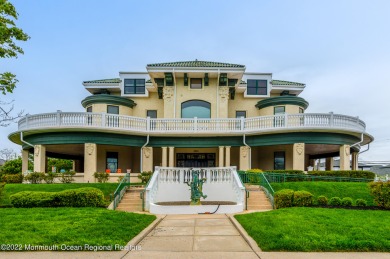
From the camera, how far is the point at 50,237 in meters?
8.73

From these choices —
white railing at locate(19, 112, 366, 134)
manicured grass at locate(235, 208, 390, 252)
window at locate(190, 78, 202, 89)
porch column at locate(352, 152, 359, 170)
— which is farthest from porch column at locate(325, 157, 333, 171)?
manicured grass at locate(235, 208, 390, 252)

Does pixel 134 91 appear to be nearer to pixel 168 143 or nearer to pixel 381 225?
pixel 168 143

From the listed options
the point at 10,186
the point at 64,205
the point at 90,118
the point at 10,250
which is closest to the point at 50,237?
the point at 10,250

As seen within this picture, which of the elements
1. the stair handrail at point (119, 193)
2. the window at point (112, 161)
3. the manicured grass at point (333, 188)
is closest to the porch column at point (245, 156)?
the manicured grass at point (333, 188)

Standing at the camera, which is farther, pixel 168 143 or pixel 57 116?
pixel 168 143

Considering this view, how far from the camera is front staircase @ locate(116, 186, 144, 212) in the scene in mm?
17281

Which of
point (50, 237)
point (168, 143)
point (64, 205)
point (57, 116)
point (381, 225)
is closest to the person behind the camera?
point (50, 237)

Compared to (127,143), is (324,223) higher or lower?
lower

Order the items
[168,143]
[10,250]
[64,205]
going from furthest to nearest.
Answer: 1. [168,143]
2. [64,205]
3. [10,250]

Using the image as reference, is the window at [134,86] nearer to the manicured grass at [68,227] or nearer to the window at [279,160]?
the window at [279,160]

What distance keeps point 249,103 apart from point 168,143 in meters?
9.16

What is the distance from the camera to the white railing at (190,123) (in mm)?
24906

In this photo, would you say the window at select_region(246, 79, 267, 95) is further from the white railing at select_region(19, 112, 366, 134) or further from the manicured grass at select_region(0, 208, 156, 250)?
the manicured grass at select_region(0, 208, 156, 250)

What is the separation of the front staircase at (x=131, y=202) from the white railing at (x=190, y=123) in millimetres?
7139
